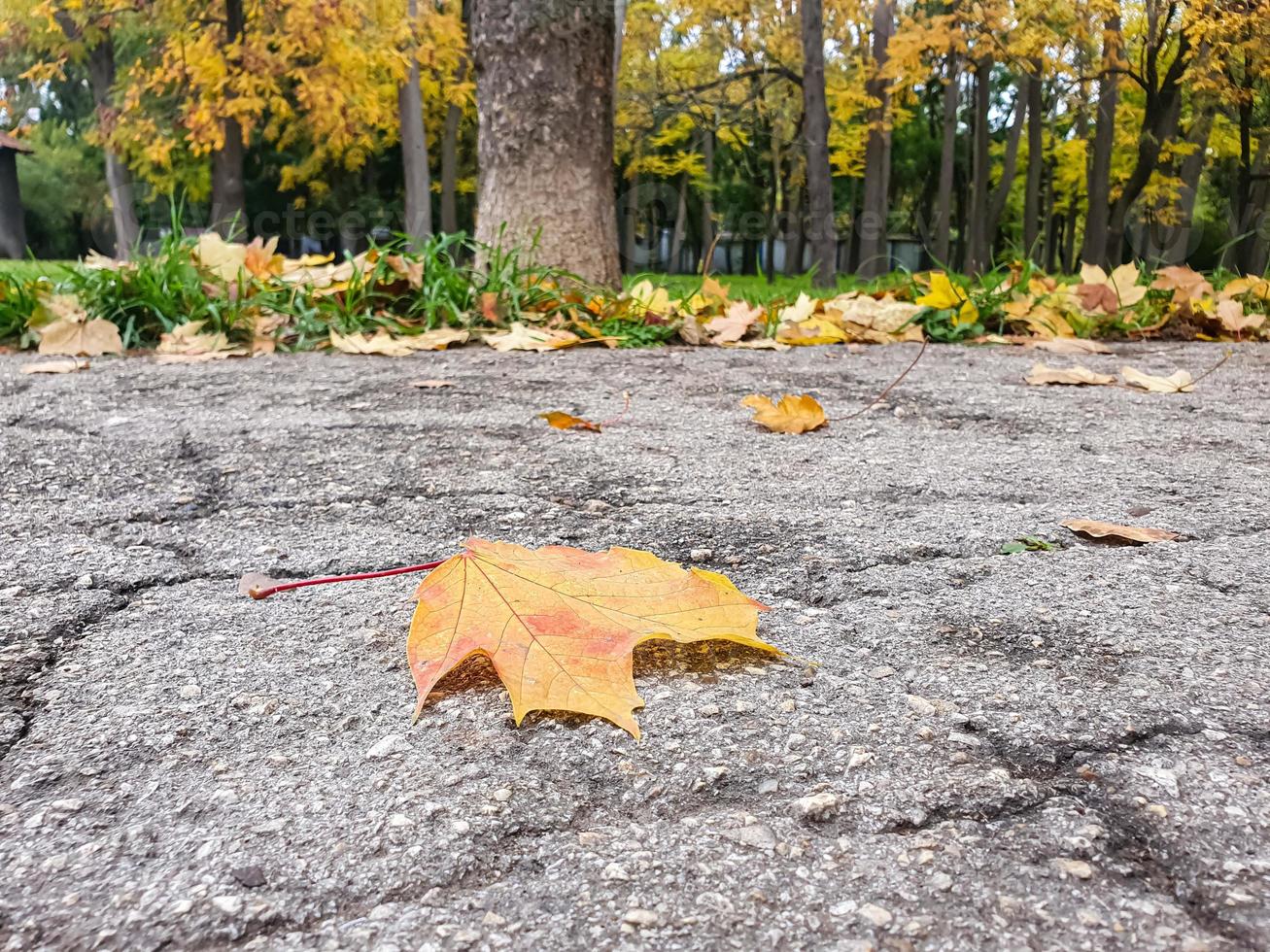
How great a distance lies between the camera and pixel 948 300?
3.79 m

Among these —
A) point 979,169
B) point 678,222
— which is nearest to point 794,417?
point 979,169

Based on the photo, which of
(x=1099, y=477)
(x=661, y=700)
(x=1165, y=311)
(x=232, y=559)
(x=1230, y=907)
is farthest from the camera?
(x=1165, y=311)

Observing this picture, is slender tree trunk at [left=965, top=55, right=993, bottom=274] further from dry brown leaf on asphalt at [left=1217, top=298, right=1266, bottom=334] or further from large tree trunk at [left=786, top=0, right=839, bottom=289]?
dry brown leaf on asphalt at [left=1217, top=298, right=1266, bottom=334]

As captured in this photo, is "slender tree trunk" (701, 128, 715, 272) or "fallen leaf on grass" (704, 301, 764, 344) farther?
"slender tree trunk" (701, 128, 715, 272)

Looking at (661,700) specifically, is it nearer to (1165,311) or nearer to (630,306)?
(630,306)

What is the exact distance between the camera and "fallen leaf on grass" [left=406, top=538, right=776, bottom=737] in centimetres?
87

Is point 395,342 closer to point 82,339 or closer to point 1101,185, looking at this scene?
point 82,339

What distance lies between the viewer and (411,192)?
13.5 meters

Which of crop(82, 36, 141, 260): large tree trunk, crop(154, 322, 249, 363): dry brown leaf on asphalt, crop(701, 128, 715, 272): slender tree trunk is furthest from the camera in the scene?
crop(701, 128, 715, 272): slender tree trunk

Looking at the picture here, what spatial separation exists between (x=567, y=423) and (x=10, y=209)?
3311cm

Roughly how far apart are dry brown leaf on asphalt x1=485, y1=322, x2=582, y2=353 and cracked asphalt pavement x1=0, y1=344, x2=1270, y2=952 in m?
1.55

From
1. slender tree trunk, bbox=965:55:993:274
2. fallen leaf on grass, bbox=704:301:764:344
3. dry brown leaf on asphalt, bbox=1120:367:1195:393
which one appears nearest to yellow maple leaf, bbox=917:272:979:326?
fallen leaf on grass, bbox=704:301:764:344

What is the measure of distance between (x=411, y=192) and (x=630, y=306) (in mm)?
10574

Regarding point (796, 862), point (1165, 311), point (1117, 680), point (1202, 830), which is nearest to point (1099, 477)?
point (1117, 680)
